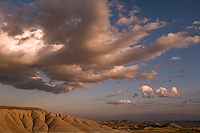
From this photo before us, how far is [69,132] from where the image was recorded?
113 m

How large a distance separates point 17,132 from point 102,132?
6123cm

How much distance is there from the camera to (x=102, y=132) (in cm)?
13038

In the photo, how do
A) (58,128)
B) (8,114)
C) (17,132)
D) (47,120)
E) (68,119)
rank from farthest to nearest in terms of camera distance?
(68,119) < (47,120) < (8,114) < (58,128) < (17,132)

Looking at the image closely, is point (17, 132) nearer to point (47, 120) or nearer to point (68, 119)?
point (47, 120)

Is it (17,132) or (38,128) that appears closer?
(17,132)

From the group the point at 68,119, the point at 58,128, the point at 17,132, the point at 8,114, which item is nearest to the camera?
the point at 17,132

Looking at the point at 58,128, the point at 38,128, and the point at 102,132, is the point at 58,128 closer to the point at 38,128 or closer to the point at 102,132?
the point at 38,128

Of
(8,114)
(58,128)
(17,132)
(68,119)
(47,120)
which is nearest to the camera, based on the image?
(17,132)

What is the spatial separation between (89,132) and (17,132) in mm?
48835

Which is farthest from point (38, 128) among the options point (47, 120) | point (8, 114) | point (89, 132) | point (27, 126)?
point (89, 132)

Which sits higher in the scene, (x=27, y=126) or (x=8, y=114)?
(x=8, y=114)

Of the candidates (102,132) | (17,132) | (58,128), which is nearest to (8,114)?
(17,132)

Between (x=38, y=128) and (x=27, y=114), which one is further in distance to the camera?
(x=27, y=114)

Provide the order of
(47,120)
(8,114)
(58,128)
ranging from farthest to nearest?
(47,120) → (8,114) → (58,128)
